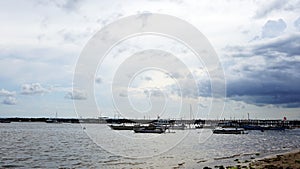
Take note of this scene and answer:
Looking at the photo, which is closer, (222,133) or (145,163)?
(145,163)

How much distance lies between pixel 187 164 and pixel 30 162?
19.6 meters

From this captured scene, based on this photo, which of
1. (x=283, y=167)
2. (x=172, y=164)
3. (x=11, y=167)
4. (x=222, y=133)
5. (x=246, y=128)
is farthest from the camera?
(x=246, y=128)

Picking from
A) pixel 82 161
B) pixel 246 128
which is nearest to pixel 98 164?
pixel 82 161

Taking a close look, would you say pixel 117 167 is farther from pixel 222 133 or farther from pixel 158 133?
pixel 222 133

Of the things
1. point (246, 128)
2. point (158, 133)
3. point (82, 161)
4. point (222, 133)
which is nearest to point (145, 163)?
point (82, 161)

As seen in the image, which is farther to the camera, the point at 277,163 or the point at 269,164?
the point at 277,163

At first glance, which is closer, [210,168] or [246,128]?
[210,168]

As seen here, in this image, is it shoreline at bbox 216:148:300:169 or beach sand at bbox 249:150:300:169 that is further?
beach sand at bbox 249:150:300:169

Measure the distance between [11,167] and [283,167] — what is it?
2964 centimetres

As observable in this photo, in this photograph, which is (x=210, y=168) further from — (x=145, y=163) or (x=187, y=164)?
(x=145, y=163)

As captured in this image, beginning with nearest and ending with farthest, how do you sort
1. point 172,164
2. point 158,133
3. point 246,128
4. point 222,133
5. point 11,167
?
point 11,167 → point 172,164 → point 158,133 → point 222,133 → point 246,128

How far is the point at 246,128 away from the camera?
199750 millimetres

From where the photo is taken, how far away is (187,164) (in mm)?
43656

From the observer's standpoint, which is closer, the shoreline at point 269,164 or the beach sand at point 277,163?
the shoreline at point 269,164
